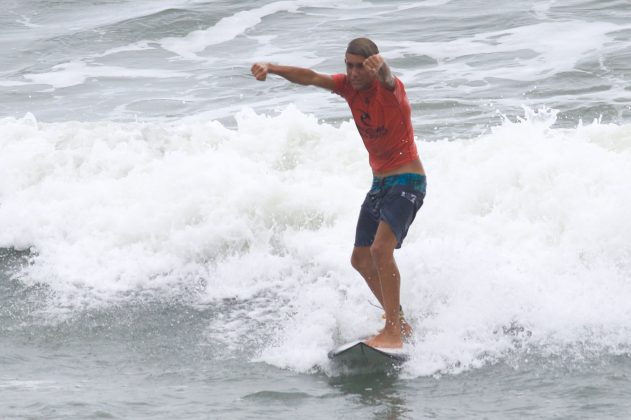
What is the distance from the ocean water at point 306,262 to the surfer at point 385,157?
1.41ft

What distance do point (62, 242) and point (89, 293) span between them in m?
1.24

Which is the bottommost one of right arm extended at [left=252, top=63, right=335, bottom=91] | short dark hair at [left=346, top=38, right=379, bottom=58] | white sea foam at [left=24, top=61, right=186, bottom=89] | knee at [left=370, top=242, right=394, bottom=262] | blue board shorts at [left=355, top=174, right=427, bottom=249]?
white sea foam at [left=24, top=61, right=186, bottom=89]

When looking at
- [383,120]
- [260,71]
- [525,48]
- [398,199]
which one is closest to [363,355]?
[398,199]

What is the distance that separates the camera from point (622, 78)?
12922 millimetres

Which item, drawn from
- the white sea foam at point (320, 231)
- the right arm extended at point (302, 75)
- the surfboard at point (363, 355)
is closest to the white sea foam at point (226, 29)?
the white sea foam at point (320, 231)

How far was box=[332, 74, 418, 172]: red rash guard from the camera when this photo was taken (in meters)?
5.69

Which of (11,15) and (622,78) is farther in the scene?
(11,15)

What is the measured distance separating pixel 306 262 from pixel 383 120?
2.05 m

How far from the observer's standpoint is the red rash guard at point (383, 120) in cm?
569

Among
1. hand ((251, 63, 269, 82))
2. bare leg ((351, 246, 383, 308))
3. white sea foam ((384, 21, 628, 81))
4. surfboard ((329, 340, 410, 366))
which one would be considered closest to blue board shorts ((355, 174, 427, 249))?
bare leg ((351, 246, 383, 308))

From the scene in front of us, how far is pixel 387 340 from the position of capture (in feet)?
19.2

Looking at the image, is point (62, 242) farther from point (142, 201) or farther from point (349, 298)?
point (349, 298)

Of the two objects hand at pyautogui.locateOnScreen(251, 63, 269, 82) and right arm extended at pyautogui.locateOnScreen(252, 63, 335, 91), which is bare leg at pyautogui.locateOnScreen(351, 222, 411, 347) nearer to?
right arm extended at pyautogui.locateOnScreen(252, 63, 335, 91)

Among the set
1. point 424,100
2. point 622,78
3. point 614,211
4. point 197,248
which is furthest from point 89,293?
point 622,78
